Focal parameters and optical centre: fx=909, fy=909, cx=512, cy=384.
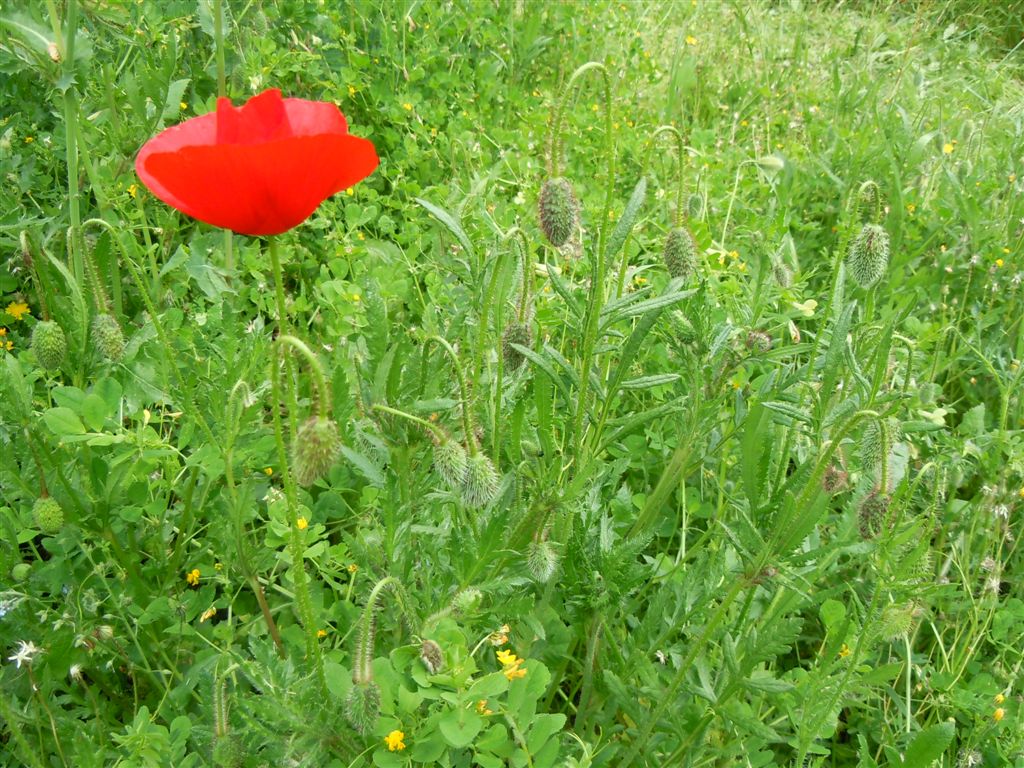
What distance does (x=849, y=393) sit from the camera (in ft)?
7.54

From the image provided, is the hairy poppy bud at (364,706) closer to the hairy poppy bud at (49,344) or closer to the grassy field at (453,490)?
the grassy field at (453,490)

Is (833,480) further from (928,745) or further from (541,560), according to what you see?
(541,560)

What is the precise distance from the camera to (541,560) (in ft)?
5.12

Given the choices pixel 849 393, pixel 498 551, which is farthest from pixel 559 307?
pixel 498 551

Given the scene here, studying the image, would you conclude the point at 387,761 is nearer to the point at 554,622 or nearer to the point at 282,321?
the point at 554,622

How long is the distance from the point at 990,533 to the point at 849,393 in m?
0.51

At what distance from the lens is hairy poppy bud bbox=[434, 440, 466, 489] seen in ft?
5.09

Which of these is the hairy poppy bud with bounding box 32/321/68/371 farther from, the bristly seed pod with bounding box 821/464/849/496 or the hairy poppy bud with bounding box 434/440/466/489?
the bristly seed pod with bounding box 821/464/849/496

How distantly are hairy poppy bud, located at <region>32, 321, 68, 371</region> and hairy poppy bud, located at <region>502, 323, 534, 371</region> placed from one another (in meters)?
0.88

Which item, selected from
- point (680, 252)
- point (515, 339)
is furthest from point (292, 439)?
point (680, 252)

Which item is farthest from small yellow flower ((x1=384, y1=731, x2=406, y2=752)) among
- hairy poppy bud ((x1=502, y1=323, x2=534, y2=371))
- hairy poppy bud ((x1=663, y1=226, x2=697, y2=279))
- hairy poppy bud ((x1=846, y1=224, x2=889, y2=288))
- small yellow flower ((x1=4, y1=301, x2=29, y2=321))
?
small yellow flower ((x1=4, y1=301, x2=29, y2=321))

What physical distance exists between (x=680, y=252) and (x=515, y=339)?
1.35ft

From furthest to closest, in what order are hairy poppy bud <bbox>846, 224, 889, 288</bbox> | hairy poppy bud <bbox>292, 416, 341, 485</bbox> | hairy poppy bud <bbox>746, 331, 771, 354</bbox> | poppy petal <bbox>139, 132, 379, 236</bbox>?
hairy poppy bud <bbox>846, 224, 889, 288</bbox> → hairy poppy bud <bbox>746, 331, 771, 354</bbox> → hairy poppy bud <bbox>292, 416, 341, 485</bbox> → poppy petal <bbox>139, 132, 379, 236</bbox>

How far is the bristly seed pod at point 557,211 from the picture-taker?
1746 mm
